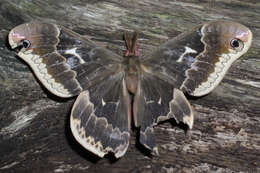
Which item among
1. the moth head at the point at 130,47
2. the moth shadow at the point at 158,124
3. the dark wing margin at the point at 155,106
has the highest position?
the moth head at the point at 130,47

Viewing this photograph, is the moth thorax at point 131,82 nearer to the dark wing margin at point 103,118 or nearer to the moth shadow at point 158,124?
the dark wing margin at point 103,118

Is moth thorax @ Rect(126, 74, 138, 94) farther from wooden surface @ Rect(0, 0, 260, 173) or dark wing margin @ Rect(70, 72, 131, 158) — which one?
wooden surface @ Rect(0, 0, 260, 173)

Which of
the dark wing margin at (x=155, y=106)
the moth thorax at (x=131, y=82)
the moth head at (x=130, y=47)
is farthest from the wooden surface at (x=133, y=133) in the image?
the moth head at (x=130, y=47)


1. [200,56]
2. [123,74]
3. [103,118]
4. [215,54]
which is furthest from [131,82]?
[215,54]

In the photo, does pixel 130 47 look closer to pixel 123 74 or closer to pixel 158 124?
pixel 123 74

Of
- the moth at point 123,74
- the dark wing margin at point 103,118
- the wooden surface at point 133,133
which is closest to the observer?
the dark wing margin at point 103,118

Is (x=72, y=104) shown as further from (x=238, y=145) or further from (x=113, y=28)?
(x=238, y=145)

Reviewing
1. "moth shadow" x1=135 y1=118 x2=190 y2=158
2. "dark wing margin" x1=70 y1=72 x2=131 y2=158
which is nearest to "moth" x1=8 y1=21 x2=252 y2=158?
"dark wing margin" x1=70 y1=72 x2=131 y2=158
